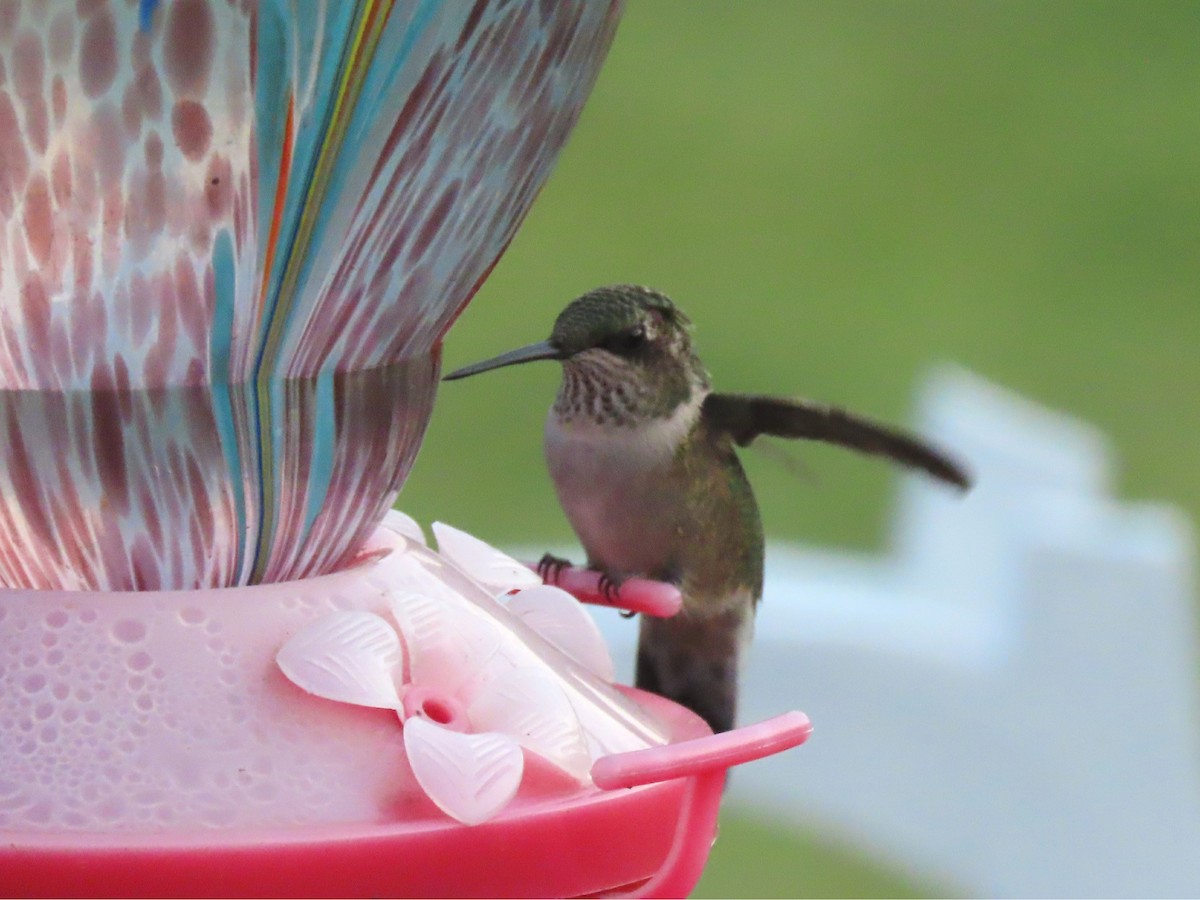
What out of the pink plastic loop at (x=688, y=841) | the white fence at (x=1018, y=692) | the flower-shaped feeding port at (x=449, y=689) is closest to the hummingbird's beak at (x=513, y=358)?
the flower-shaped feeding port at (x=449, y=689)

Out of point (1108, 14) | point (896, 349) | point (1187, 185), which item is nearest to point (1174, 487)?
point (896, 349)

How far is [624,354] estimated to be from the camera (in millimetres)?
1508

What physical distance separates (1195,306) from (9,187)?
1029 centimetres

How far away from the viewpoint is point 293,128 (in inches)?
30.9

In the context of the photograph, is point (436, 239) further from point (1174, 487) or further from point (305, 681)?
point (1174, 487)

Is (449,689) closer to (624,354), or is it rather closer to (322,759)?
(322,759)

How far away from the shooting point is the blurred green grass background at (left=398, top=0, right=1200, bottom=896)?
843 centimetres

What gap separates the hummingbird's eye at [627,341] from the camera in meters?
1.47

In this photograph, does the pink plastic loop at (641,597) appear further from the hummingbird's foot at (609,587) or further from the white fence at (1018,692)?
the white fence at (1018,692)

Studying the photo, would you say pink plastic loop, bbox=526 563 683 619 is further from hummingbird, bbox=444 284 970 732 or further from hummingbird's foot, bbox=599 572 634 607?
hummingbird, bbox=444 284 970 732

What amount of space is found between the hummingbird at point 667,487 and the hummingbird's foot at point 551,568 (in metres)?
0.09

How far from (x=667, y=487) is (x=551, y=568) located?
0.80 ft

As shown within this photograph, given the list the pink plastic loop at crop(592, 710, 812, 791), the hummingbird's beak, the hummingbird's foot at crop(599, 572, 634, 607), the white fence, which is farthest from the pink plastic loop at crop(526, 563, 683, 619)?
the white fence

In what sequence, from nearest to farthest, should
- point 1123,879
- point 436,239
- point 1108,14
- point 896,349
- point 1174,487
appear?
point 436,239 → point 1123,879 → point 1174,487 → point 896,349 → point 1108,14
